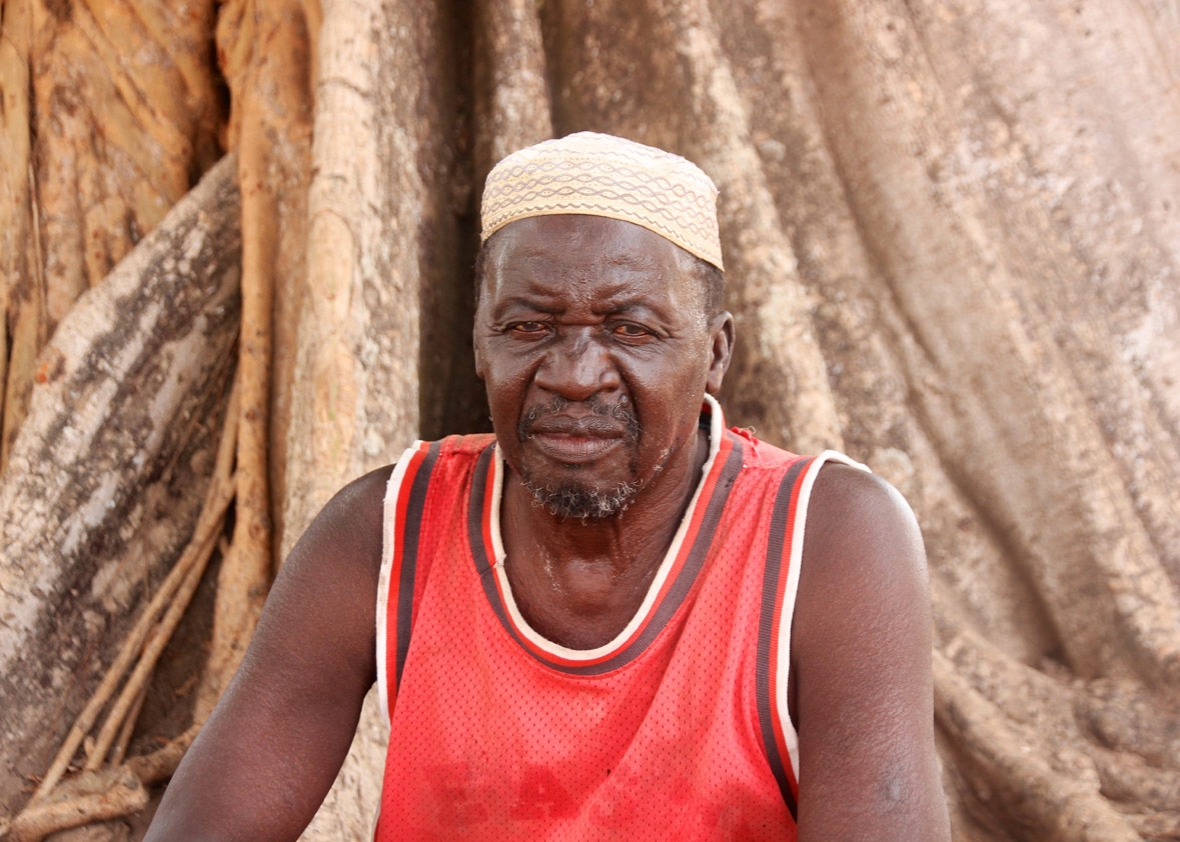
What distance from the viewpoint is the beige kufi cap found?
1.77m

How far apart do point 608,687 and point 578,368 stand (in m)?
0.52

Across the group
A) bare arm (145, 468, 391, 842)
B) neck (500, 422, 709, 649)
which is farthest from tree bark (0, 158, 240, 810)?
neck (500, 422, 709, 649)

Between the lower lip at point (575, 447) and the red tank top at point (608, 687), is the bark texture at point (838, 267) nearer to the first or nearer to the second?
the red tank top at point (608, 687)

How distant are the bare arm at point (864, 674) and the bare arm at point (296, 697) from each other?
0.79 metres

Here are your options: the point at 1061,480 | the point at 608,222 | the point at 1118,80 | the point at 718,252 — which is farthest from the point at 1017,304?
the point at 608,222

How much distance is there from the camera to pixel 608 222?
5.79 feet

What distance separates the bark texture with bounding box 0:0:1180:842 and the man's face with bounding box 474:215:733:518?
3.21 feet

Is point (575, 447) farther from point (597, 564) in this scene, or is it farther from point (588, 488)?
point (597, 564)

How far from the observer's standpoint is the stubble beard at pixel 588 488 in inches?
69.3

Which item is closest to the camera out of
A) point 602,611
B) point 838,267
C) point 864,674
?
point 864,674

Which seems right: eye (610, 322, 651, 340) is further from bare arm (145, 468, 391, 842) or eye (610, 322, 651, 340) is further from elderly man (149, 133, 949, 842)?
Answer: bare arm (145, 468, 391, 842)

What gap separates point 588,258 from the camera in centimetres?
175

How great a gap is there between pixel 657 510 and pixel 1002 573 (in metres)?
1.54

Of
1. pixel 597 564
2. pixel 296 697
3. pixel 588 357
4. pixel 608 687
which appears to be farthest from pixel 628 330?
pixel 296 697
